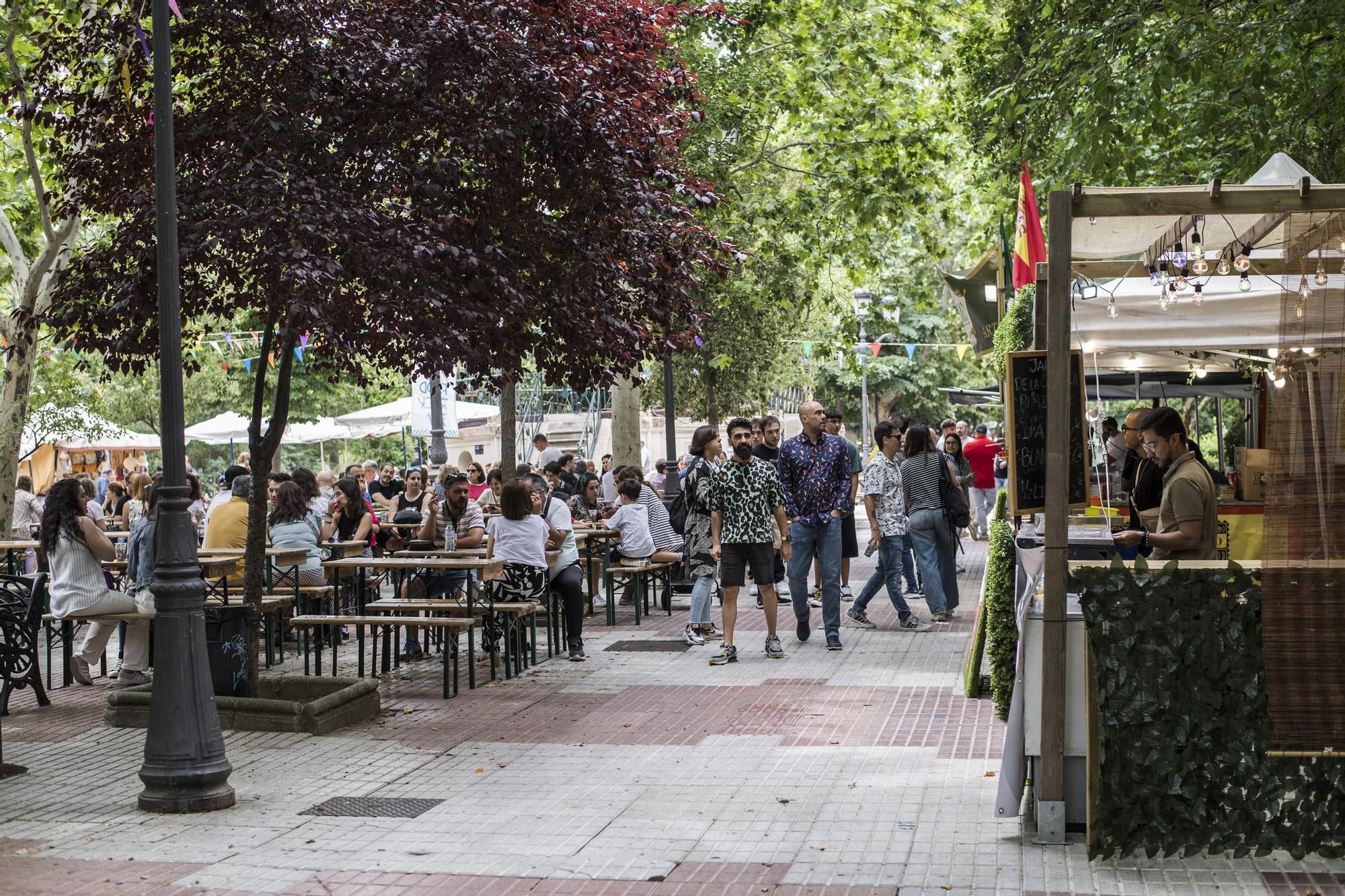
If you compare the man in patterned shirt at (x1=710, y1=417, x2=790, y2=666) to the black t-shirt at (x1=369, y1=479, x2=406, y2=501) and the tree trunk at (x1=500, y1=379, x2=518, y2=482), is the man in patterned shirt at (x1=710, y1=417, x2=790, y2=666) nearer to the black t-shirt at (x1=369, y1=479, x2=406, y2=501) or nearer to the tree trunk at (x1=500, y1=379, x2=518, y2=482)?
the tree trunk at (x1=500, y1=379, x2=518, y2=482)

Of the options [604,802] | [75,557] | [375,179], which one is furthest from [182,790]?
[75,557]

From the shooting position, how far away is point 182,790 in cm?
747

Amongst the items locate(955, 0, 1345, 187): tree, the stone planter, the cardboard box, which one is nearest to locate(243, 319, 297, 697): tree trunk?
the stone planter

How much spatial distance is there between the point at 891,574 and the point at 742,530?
249cm

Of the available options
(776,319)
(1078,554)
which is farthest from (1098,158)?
(776,319)

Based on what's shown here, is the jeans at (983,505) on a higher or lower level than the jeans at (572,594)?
higher

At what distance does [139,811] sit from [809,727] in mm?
4135

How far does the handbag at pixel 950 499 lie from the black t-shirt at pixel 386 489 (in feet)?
30.4

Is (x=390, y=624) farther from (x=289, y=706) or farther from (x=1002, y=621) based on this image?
(x=1002, y=621)

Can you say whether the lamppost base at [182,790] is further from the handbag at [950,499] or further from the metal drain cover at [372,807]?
the handbag at [950,499]

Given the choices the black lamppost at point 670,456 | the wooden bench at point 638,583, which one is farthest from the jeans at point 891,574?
the black lamppost at point 670,456

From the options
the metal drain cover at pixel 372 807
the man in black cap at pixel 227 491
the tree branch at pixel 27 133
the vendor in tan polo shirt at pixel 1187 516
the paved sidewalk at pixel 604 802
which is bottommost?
the metal drain cover at pixel 372 807

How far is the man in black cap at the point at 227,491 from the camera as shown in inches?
534

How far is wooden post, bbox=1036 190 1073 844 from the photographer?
6234mm
